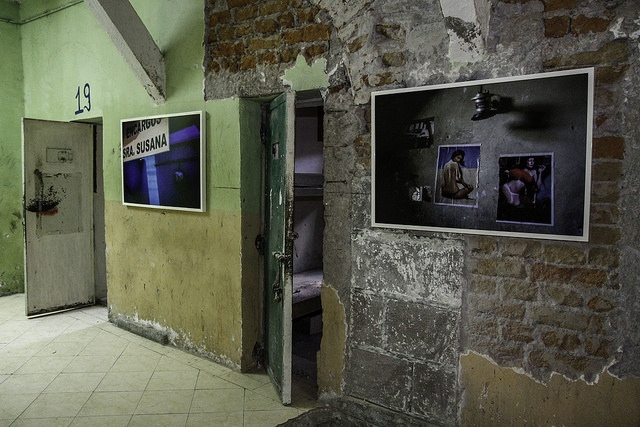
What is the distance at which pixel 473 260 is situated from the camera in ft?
7.24

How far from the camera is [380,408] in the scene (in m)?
2.51

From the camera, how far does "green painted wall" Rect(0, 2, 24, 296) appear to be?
Answer: 4.75 metres

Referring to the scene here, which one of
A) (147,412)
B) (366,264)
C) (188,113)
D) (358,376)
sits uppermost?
(188,113)

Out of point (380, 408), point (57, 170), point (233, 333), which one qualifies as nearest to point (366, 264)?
point (380, 408)

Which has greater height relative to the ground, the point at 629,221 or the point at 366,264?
the point at 629,221

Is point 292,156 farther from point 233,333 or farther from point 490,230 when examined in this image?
point 233,333

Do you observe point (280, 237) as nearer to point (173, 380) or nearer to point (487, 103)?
point (173, 380)

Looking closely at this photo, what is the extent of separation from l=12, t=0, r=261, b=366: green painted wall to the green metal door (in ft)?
0.57

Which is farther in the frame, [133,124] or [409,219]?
[133,124]

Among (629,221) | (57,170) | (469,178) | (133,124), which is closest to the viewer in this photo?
(629,221)

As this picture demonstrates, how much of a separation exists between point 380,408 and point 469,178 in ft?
4.58

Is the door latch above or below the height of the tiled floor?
above

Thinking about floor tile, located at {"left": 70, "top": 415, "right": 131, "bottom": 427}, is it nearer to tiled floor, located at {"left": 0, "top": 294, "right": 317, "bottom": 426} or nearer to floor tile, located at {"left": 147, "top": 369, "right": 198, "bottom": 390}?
tiled floor, located at {"left": 0, "top": 294, "right": 317, "bottom": 426}

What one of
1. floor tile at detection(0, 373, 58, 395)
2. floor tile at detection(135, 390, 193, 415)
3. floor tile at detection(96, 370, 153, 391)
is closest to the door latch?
floor tile at detection(135, 390, 193, 415)
